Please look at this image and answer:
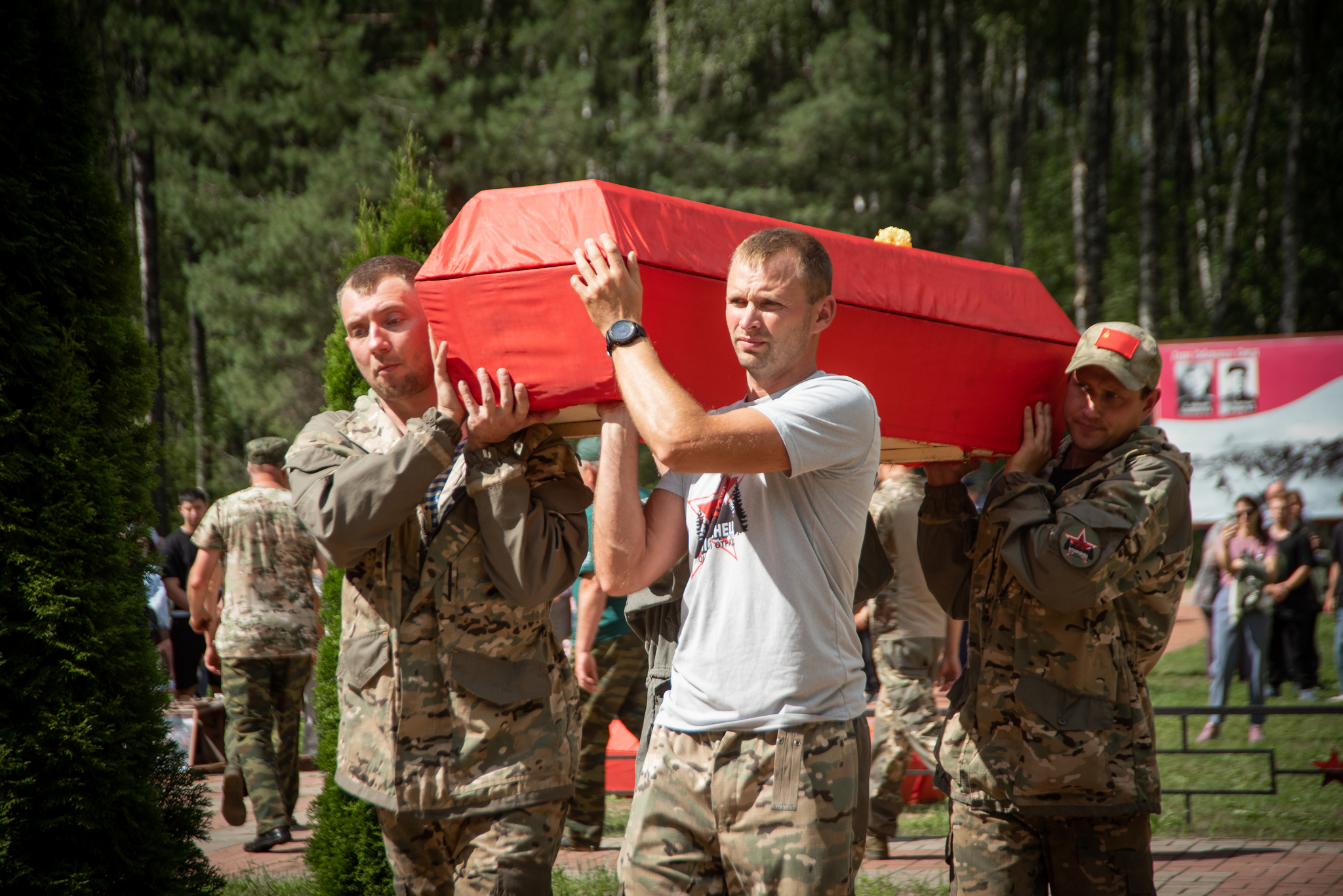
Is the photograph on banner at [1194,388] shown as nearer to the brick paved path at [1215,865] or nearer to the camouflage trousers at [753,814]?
the brick paved path at [1215,865]

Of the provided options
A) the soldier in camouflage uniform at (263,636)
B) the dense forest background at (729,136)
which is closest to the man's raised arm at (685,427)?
the soldier in camouflage uniform at (263,636)

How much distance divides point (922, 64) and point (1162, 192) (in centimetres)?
714

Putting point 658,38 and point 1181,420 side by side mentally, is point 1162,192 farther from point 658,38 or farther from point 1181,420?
point 1181,420

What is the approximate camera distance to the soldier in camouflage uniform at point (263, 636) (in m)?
6.36

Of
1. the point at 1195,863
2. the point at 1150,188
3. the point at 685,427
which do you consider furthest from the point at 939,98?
the point at 685,427

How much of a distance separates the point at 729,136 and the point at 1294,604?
14.2 metres

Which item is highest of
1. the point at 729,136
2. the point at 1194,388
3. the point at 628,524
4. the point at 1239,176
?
the point at 729,136

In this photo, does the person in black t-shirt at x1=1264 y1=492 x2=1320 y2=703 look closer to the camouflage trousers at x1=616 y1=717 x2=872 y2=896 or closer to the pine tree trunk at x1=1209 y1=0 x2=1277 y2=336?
the camouflage trousers at x1=616 y1=717 x2=872 y2=896

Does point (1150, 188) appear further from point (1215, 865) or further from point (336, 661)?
point (336, 661)

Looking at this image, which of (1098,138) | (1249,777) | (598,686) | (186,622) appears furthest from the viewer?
(1098,138)

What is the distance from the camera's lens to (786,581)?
236 centimetres

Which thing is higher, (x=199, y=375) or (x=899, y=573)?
(x=199, y=375)

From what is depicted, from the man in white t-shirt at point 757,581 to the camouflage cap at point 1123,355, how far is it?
1038 mm

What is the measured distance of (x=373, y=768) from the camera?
2.88 m
